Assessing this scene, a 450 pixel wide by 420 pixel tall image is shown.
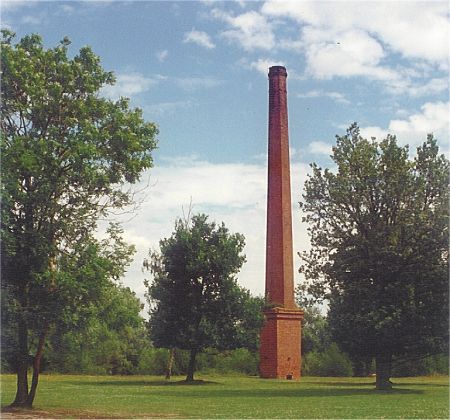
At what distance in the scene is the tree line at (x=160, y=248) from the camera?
904 inches

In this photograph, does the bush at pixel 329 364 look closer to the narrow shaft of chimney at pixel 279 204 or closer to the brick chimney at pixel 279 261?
the brick chimney at pixel 279 261

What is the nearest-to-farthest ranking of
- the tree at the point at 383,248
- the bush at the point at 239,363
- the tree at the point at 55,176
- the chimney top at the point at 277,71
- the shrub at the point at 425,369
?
the tree at the point at 55,176 → the tree at the point at 383,248 → the chimney top at the point at 277,71 → the bush at the point at 239,363 → the shrub at the point at 425,369

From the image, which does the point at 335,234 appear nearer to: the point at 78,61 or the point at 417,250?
the point at 417,250

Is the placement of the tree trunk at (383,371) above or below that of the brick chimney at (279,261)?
below

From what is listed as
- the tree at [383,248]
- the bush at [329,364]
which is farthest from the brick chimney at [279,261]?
the bush at [329,364]

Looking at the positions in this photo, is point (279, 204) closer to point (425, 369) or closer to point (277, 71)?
point (277, 71)

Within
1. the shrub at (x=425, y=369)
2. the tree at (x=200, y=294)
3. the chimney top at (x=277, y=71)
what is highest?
the chimney top at (x=277, y=71)

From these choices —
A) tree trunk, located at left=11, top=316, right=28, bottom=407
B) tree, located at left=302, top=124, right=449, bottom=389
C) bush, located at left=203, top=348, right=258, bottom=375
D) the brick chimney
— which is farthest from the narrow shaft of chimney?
tree trunk, located at left=11, top=316, right=28, bottom=407

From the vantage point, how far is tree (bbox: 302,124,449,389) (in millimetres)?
32562

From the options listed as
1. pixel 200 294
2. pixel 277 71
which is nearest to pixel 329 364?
pixel 200 294

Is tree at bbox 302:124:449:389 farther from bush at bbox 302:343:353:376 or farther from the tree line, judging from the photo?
bush at bbox 302:343:353:376

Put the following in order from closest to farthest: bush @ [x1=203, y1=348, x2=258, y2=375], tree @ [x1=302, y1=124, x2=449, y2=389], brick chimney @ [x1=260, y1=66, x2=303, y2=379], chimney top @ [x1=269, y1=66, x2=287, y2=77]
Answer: tree @ [x1=302, y1=124, x2=449, y2=389]
brick chimney @ [x1=260, y1=66, x2=303, y2=379]
chimney top @ [x1=269, y1=66, x2=287, y2=77]
bush @ [x1=203, y1=348, x2=258, y2=375]

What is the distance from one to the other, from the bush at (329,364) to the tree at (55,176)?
45.8 meters

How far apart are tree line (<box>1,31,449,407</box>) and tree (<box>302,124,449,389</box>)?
0.06 m
